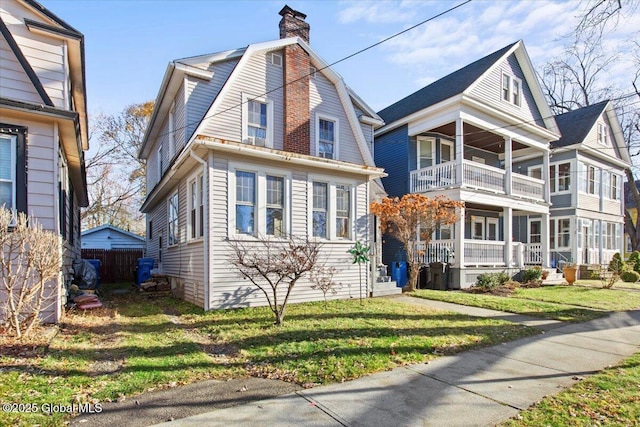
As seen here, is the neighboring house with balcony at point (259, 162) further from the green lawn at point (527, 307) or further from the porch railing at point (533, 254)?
the porch railing at point (533, 254)

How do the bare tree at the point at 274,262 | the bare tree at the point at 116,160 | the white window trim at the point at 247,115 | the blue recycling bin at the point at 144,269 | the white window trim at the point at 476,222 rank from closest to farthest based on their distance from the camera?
the bare tree at the point at 274,262, the white window trim at the point at 247,115, the blue recycling bin at the point at 144,269, the white window trim at the point at 476,222, the bare tree at the point at 116,160

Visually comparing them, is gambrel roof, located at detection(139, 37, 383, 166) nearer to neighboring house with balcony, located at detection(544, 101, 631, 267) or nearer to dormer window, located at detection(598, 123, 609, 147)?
neighboring house with balcony, located at detection(544, 101, 631, 267)

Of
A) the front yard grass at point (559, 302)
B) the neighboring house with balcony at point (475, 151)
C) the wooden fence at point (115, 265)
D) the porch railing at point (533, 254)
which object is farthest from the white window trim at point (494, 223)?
the wooden fence at point (115, 265)

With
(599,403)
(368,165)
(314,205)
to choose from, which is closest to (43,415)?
(599,403)

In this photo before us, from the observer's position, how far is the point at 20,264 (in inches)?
215

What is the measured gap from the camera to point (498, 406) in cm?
395

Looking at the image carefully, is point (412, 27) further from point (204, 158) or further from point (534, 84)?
point (534, 84)

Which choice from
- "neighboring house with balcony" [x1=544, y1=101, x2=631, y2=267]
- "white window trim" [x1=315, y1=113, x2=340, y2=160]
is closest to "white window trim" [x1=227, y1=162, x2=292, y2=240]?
"white window trim" [x1=315, y1=113, x2=340, y2=160]

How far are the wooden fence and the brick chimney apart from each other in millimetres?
13911

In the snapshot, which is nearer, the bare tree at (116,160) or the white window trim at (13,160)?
the white window trim at (13,160)

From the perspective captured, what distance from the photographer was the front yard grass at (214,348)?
167 inches

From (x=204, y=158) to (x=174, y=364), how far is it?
541 centimetres

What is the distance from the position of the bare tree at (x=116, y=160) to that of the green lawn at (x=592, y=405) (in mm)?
31115

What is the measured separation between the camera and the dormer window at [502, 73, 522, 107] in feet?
57.3
